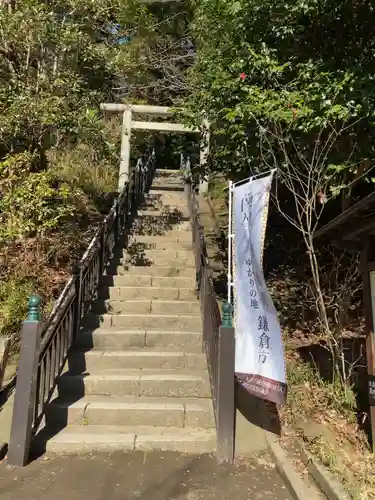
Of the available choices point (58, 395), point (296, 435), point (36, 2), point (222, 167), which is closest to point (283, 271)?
point (222, 167)

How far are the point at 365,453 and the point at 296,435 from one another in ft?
2.54

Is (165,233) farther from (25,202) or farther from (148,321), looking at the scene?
(148,321)

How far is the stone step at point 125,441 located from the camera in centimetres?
450

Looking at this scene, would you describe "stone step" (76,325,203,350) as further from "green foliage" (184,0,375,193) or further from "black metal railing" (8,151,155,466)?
"green foliage" (184,0,375,193)

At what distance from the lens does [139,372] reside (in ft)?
18.8

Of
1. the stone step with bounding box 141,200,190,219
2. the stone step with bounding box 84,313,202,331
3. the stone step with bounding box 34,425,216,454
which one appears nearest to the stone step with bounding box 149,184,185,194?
the stone step with bounding box 141,200,190,219

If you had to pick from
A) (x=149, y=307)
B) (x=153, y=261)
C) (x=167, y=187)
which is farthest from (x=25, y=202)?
(x=167, y=187)

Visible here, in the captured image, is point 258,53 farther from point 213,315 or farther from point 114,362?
point 114,362

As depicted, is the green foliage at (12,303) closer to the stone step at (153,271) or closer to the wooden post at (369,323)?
the stone step at (153,271)

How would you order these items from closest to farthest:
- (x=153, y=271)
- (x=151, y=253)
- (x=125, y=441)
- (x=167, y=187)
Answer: (x=125, y=441), (x=153, y=271), (x=151, y=253), (x=167, y=187)

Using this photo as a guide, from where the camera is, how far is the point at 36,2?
8.41 metres

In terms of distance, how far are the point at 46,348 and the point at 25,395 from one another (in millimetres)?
584

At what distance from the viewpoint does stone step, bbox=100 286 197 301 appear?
300 inches

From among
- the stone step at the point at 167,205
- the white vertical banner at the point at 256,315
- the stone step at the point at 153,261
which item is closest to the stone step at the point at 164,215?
the stone step at the point at 167,205
